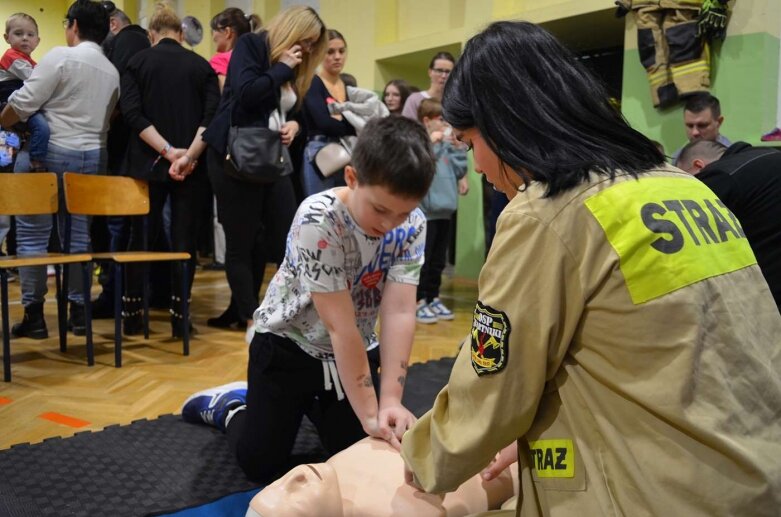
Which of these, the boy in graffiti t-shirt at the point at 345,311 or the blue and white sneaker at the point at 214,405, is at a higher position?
the boy in graffiti t-shirt at the point at 345,311

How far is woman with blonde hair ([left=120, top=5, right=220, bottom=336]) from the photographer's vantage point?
3.57 m

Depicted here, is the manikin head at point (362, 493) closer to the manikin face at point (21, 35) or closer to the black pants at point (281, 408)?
the black pants at point (281, 408)

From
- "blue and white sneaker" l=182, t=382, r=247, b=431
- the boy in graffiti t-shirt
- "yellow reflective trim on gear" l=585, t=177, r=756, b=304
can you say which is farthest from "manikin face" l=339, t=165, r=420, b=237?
"blue and white sneaker" l=182, t=382, r=247, b=431

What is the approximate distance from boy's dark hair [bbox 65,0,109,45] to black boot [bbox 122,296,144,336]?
135 centimetres

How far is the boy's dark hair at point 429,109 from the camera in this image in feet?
14.2

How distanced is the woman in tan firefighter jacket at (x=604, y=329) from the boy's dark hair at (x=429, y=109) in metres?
3.34

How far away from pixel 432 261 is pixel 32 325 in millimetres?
2238

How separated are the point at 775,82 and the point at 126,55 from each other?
3703 mm

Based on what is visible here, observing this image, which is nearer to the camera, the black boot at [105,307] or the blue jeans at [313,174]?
the blue jeans at [313,174]

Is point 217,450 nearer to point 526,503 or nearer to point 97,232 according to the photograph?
point 526,503

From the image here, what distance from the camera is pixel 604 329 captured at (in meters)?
0.91

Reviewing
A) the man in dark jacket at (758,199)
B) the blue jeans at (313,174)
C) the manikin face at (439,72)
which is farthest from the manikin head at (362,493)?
the manikin face at (439,72)

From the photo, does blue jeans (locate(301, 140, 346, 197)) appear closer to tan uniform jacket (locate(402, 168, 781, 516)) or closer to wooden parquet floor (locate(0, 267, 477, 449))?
wooden parquet floor (locate(0, 267, 477, 449))

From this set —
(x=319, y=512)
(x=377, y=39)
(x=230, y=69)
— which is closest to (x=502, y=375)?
(x=319, y=512)
